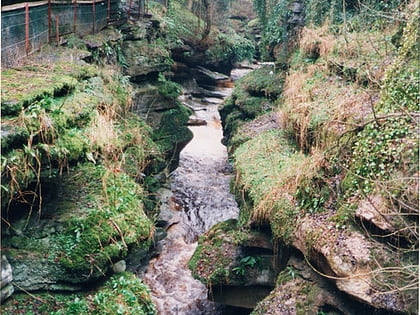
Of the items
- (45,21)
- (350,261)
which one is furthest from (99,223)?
(45,21)

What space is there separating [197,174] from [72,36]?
6115 mm

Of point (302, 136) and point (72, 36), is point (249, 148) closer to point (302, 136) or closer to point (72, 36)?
point (302, 136)

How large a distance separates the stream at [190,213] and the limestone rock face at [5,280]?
11.6ft

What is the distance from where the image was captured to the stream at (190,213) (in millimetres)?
8461

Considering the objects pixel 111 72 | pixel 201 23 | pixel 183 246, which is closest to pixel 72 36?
pixel 111 72

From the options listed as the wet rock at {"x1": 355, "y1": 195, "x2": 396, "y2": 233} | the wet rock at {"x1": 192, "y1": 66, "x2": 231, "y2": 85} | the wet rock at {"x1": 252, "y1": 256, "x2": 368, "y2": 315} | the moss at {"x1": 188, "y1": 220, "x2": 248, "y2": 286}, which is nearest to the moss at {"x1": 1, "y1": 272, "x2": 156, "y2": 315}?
the moss at {"x1": 188, "y1": 220, "x2": 248, "y2": 286}

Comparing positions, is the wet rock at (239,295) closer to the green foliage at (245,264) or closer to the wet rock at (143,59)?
the green foliage at (245,264)

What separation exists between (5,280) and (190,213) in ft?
23.6

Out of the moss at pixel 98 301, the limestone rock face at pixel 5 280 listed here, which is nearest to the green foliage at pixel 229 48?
the moss at pixel 98 301

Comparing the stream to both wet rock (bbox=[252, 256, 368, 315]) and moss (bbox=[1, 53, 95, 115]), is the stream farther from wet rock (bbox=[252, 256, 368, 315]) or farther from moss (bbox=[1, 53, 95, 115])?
moss (bbox=[1, 53, 95, 115])

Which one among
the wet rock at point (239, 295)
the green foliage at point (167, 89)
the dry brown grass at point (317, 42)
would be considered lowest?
the wet rock at point (239, 295)

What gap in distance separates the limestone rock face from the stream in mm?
3536

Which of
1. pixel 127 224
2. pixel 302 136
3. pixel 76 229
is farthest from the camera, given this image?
pixel 302 136

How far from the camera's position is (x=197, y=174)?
47.2 feet
